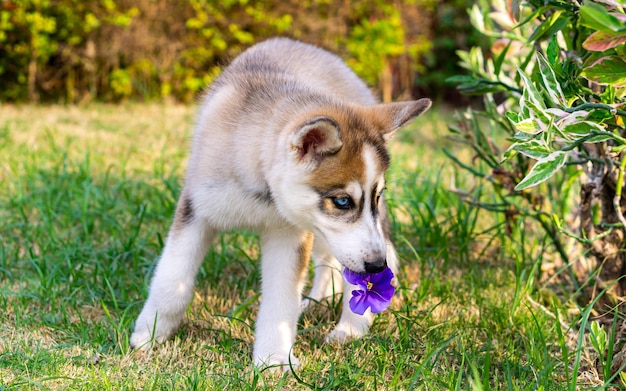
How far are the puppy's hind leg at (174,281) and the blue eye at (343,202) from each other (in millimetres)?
648

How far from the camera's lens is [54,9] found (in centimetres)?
866

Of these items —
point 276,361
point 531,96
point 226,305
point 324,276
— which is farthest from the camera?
point 324,276

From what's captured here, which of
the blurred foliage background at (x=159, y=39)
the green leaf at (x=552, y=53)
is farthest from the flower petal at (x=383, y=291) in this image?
the blurred foliage background at (x=159, y=39)

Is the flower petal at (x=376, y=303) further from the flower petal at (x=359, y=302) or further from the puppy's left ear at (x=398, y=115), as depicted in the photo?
the puppy's left ear at (x=398, y=115)

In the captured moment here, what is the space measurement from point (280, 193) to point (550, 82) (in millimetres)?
1094

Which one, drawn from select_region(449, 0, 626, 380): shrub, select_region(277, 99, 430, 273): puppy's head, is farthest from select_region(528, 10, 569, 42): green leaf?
select_region(277, 99, 430, 273): puppy's head

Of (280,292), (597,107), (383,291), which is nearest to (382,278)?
(383,291)

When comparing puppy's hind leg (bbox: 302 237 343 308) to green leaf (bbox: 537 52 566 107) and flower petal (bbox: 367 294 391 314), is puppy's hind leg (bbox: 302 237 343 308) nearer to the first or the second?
flower petal (bbox: 367 294 391 314)

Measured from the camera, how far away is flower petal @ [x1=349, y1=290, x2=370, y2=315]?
305 centimetres

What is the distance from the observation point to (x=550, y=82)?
271 cm

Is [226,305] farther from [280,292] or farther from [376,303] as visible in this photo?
[376,303]

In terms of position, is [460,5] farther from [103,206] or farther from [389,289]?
[389,289]

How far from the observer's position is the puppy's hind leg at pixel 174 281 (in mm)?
3244

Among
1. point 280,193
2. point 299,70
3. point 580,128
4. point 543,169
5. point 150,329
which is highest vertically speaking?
point 580,128
